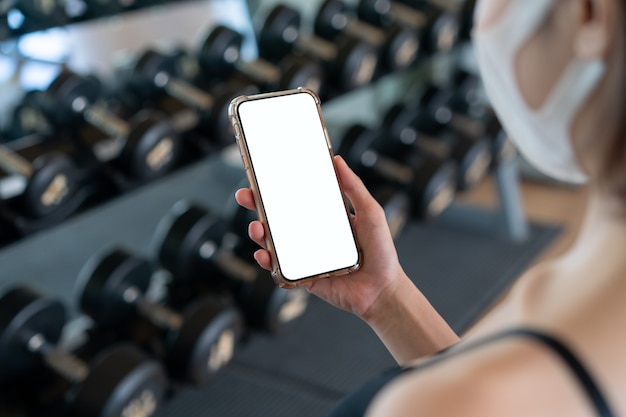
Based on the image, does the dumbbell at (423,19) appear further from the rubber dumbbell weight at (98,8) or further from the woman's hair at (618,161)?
the woman's hair at (618,161)

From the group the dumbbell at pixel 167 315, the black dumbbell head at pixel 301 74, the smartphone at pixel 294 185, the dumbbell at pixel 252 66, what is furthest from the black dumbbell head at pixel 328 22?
the smartphone at pixel 294 185

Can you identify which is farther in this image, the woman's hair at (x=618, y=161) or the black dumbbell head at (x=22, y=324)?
the black dumbbell head at (x=22, y=324)

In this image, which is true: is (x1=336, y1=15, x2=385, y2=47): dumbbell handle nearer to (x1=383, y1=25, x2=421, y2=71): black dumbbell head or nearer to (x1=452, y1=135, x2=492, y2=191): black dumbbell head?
(x1=383, y1=25, x2=421, y2=71): black dumbbell head

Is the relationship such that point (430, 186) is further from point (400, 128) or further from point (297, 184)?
point (297, 184)

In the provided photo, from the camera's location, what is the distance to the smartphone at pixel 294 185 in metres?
0.66

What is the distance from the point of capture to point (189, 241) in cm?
146

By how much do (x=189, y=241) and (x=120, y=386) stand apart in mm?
406

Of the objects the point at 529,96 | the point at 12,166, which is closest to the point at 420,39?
the point at 12,166

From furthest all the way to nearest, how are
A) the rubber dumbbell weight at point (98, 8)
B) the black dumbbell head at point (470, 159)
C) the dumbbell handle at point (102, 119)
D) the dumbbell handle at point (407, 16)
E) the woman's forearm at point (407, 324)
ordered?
1. the dumbbell handle at point (407, 16)
2. the black dumbbell head at point (470, 159)
3. the rubber dumbbell weight at point (98, 8)
4. the dumbbell handle at point (102, 119)
5. the woman's forearm at point (407, 324)

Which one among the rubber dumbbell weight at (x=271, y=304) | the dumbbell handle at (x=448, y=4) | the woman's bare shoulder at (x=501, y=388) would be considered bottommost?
the rubber dumbbell weight at (x=271, y=304)

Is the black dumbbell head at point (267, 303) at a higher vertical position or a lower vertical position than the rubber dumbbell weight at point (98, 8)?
lower

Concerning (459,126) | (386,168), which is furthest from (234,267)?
(459,126)

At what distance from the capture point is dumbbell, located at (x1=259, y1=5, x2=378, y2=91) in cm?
180

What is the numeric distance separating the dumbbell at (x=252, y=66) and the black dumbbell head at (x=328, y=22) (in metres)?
0.29
